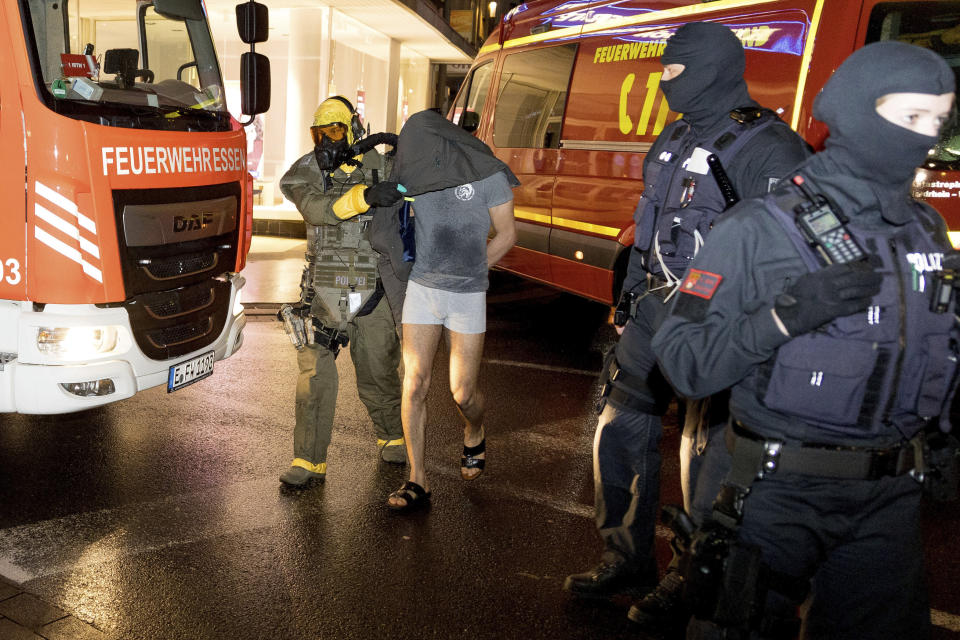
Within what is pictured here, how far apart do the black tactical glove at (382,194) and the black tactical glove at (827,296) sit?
7.98 feet

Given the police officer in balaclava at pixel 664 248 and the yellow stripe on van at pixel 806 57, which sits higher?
the yellow stripe on van at pixel 806 57

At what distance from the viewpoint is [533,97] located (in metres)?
8.45

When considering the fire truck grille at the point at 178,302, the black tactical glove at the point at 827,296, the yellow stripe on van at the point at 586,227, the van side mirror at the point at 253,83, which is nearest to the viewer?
the black tactical glove at the point at 827,296

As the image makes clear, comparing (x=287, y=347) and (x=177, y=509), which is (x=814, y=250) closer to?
(x=177, y=509)

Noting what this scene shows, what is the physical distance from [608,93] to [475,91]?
2958mm

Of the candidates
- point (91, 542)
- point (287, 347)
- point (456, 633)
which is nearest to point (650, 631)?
point (456, 633)

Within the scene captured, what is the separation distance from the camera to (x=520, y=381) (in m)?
6.92

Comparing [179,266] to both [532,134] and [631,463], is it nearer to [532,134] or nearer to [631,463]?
[631,463]

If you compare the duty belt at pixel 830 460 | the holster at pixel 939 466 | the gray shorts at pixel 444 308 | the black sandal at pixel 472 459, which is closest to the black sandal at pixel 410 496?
the black sandal at pixel 472 459

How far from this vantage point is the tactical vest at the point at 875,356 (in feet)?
6.60

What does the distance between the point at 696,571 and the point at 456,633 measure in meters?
1.36

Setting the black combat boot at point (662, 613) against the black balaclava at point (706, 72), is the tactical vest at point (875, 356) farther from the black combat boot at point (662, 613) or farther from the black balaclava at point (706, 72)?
the black combat boot at point (662, 613)

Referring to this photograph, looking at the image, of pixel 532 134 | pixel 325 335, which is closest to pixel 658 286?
pixel 325 335

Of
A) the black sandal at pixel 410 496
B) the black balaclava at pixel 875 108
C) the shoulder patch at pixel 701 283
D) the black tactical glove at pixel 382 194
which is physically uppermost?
the black balaclava at pixel 875 108
